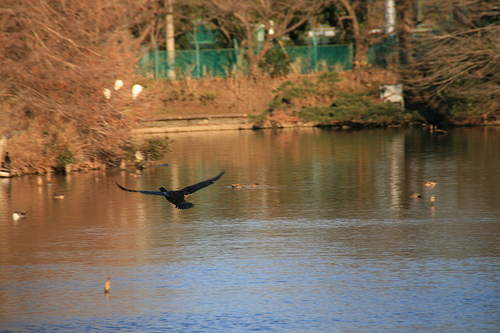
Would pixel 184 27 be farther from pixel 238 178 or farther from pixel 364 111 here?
pixel 238 178

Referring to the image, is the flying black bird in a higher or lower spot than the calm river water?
higher

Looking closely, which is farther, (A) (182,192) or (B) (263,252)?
(B) (263,252)

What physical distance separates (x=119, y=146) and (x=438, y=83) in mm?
12840

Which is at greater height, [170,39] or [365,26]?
[365,26]

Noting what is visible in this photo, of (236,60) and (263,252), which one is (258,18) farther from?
(263,252)

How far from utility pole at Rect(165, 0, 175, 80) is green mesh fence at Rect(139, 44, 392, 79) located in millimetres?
142

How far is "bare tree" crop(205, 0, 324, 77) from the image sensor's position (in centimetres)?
3419

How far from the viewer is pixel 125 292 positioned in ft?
24.7

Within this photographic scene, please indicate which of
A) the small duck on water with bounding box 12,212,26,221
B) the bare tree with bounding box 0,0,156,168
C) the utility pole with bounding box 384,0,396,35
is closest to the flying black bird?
the small duck on water with bounding box 12,212,26,221

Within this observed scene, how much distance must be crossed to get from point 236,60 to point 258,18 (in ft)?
9.40

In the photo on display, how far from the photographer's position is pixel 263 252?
9008 millimetres

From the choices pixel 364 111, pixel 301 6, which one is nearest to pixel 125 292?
pixel 364 111

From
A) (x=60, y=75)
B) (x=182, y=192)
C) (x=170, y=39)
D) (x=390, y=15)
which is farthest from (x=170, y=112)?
(x=182, y=192)

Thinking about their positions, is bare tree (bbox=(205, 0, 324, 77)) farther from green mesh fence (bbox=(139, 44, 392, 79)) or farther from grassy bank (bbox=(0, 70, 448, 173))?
grassy bank (bbox=(0, 70, 448, 173))
